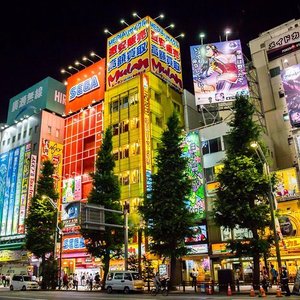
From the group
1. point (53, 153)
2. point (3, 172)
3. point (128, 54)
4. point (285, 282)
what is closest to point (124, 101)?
point (128, 54)

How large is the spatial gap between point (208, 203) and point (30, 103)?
43568mm

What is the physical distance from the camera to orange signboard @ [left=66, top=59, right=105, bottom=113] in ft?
181

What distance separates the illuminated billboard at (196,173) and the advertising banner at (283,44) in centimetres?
1640

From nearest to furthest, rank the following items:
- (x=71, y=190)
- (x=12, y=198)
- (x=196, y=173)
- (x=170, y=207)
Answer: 1. (x=170, y=207)
2. (x=196, y=173)
3. (x=71, y=190)
4. (x=12, y=198)

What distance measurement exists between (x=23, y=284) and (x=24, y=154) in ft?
103

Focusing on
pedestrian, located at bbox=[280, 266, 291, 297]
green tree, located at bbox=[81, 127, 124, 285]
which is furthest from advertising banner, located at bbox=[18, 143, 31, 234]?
pedestrian, located at bbox=[280, 266, 291, 297]

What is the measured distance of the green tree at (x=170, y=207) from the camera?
87.7 ft

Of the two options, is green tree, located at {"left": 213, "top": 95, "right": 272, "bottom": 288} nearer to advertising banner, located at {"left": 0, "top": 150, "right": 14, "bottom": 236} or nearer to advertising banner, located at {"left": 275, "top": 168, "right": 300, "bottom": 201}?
advertising banner, located at {"left": 275, "top": 168, "right": 300, "bottom": 201}

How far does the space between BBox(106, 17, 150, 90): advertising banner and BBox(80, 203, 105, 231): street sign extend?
27.1m

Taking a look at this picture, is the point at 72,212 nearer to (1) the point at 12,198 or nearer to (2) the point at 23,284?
(2) the point at 23,284

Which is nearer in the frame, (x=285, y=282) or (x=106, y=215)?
(x=285, y=282)

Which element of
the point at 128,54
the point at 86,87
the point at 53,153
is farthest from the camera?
the point at 53,153

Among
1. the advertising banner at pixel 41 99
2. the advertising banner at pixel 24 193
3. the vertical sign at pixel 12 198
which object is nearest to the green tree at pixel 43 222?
the advertising banner at pixel 24 193

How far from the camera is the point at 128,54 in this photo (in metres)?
51.9
